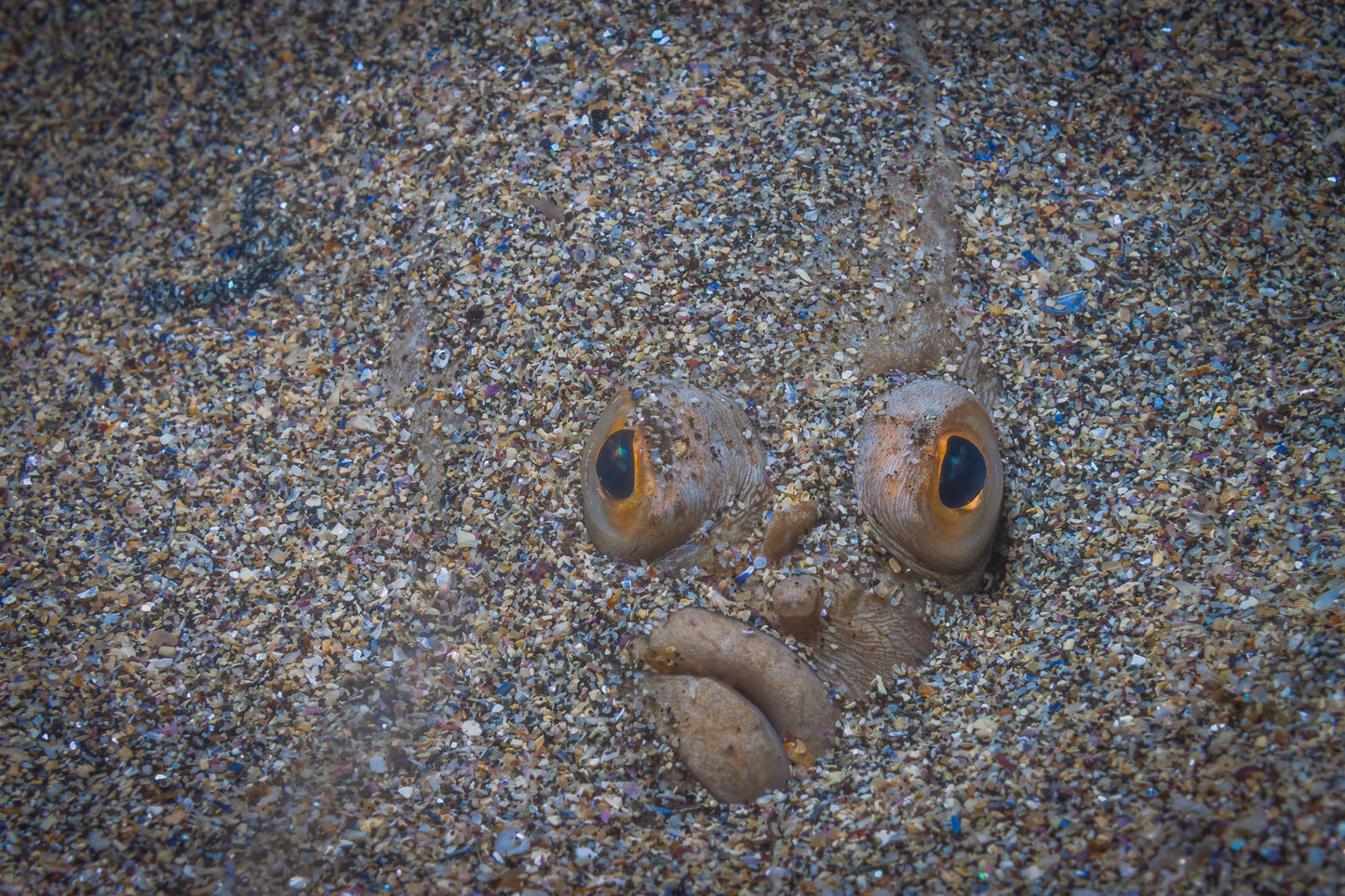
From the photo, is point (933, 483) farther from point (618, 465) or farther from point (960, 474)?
point (618, 465)

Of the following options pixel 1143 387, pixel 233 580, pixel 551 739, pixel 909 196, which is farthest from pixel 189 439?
pixel 1143 387

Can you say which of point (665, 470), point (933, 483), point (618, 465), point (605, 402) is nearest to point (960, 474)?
point (933, 483)

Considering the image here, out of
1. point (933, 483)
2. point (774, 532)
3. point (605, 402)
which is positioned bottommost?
point (774, 532)

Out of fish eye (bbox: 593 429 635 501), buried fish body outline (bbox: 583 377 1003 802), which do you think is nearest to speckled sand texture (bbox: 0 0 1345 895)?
buried fish body outline (bbox: 583 377 1003 802)

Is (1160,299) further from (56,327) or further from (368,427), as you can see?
(56,327)

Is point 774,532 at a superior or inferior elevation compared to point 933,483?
inferior

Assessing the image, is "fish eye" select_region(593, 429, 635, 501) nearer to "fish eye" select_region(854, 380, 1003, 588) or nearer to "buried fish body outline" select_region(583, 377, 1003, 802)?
"buried fish body outline" select_region(583, 377, 1003, 802)
